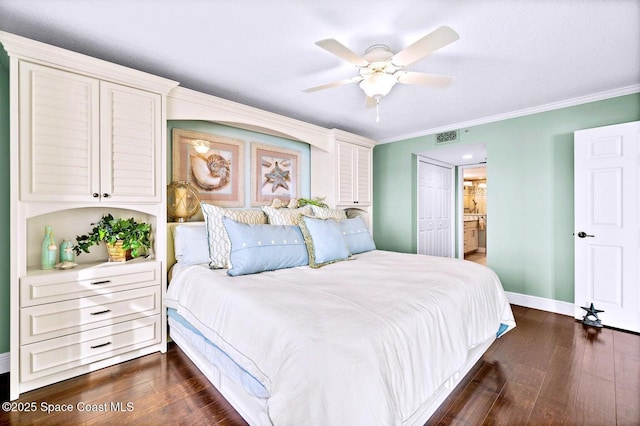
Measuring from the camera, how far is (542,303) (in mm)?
3482

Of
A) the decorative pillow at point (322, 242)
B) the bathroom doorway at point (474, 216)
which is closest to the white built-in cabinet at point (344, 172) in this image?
the decorative pillow at point (322, 242)

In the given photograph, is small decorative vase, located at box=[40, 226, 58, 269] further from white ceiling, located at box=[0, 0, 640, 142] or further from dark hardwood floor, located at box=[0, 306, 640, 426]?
white ceiling, located at box=[0, 0, 640, 142]

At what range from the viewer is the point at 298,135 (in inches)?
144

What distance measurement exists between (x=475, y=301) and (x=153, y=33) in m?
2.89

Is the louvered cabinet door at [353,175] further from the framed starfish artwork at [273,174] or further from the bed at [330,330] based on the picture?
the bed at [330,330]

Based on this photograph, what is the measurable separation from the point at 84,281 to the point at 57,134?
1.07 meters

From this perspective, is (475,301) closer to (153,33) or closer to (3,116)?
(153,33)

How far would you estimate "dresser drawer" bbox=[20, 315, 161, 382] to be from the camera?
191cm

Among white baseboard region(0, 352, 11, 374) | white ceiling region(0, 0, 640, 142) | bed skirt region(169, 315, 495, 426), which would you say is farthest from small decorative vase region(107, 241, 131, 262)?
white ceiling region(0, 0, 640, 142)

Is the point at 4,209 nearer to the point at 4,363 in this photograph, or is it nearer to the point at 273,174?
the point at 4,363

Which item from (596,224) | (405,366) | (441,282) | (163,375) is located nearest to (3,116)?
(163,375)

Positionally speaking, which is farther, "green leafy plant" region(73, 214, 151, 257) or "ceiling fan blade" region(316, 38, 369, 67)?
"green leafy plant" region(73, 214, 151, 257)

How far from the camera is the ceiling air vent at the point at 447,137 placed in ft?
13.8

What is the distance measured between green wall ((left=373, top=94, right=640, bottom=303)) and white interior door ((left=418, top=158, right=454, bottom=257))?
4.08 feet
